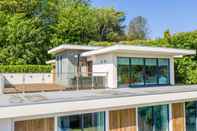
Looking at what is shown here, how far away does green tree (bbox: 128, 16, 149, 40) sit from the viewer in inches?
2027

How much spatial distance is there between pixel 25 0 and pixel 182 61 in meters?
23.0

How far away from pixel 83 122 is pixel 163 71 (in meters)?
8.71

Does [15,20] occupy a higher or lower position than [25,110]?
higher

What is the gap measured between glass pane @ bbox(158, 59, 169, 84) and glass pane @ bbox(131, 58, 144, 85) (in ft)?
5.22

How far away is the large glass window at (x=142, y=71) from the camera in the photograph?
49.3 feet

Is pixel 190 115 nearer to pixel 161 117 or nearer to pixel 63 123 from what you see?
pixel 161 117

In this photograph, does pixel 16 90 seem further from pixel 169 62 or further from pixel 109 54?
pixel 169 62

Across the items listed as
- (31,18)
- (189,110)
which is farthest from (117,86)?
(31,18)

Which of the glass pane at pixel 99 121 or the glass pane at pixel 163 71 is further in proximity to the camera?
the glass pane at pixel 163 71

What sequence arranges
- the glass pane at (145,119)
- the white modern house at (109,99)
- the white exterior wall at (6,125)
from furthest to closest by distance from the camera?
the glass pane at (145,119), the white modern house at (109,99), the white exterior wall at (6,125)

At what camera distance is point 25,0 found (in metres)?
34.3

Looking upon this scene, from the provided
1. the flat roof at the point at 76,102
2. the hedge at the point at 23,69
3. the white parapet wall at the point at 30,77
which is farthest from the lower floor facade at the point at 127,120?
the hedge at the point at 23,69

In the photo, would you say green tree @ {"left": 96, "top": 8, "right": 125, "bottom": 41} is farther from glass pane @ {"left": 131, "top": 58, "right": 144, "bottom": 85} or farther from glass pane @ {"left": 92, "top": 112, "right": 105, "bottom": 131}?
glass pane @ {"left": 92, "top": 112, "right": 105, "bottom": 131}

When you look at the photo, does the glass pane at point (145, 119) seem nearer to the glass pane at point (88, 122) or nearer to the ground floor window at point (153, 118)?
the ground floor window at point (153, 118)
